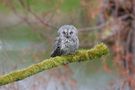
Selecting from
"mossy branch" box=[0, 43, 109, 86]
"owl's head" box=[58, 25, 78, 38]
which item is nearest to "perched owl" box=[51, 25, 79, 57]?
"owl's head" box=[58, 25, 78, 38]

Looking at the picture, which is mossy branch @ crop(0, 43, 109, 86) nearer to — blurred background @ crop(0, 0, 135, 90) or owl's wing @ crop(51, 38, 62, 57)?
owl's wing @ crop(51, 38, 62, 57)

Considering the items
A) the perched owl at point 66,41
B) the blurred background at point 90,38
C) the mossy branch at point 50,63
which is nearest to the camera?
the mossy branch at point 50,63

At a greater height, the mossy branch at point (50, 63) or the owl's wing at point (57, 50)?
the owl's wing at point (57, 50)

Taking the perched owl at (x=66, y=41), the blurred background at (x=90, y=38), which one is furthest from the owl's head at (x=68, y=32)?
the blurred background at (x=90, y=38)

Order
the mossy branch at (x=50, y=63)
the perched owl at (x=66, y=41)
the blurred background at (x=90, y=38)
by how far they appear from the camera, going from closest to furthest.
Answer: the mossy branch at (x=50, y=63) < the perched owl at (x=66, y=41) < the blurred background at (x=90, y=38)

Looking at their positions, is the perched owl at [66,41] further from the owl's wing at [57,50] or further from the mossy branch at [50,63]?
the mossy branch at [50,63]

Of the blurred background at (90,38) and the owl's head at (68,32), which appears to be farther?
the blurred background at (90,38)

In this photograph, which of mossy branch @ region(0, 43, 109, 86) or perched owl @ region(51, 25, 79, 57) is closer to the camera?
mossy branch @ region(0, 43, 109, 86)
